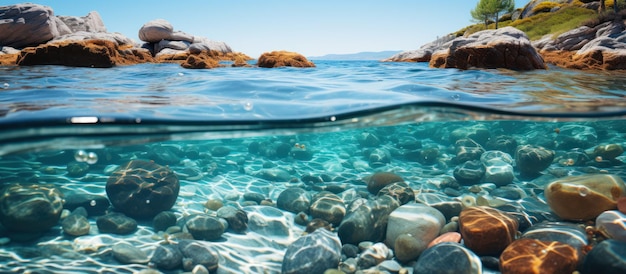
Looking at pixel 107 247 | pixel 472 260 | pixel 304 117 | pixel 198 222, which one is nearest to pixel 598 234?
pixel 472 260

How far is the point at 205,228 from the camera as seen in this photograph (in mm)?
6031

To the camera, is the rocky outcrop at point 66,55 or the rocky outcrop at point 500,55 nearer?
the rocky outcrop at point 500,55

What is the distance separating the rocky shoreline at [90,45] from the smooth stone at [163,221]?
9634mm

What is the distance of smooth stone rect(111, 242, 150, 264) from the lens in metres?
5.24

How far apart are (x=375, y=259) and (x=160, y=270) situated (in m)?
3.41

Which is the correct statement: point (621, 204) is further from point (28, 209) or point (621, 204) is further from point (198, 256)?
point (28, 209)

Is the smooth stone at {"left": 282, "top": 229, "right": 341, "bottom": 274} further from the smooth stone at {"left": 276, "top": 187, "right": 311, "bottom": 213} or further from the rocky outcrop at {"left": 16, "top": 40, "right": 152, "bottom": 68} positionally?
the rocky outcrop at {"left": 16, "top": 40, "right": 152, "bottom": 68}

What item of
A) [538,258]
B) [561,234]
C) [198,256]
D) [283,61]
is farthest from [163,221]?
[283,61]

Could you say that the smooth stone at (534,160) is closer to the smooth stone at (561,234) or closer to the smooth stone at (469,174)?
the smooth stone at (469,174)

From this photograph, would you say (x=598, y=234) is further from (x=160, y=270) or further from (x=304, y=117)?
(x=160, y=270)

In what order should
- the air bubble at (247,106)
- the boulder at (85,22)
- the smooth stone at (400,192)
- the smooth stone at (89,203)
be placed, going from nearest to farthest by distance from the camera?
the air bubble at (247,106) → the smooth stone at (89,203) → the smooth stone at (400,192) → the boulder at (85,22)

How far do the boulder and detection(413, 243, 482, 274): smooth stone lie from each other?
47.9 metres

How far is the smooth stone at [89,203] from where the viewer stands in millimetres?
6563

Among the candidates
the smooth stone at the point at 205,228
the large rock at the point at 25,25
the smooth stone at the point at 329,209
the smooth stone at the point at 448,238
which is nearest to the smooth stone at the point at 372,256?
the smooth stone at the point at 448,238
